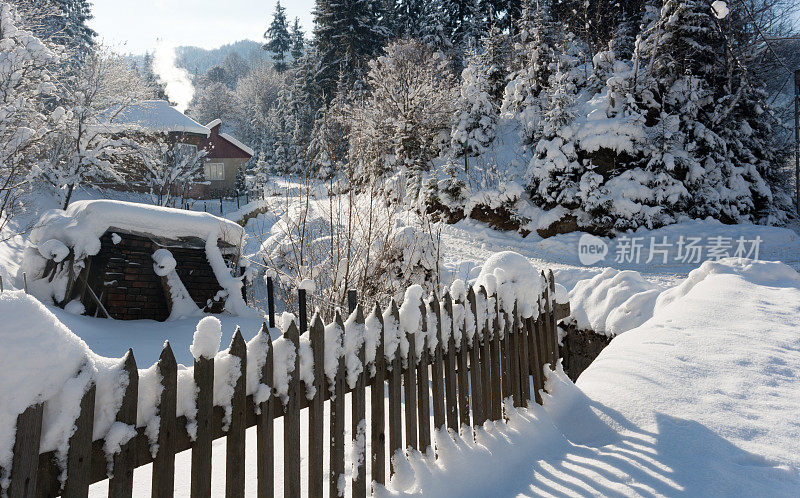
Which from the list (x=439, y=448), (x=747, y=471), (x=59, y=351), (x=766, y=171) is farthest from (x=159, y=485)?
(x=766, y=171)

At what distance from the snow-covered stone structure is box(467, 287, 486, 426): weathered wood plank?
7305 mm

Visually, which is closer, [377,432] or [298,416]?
[298,416]

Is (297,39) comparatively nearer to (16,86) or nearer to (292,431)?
(16,86)

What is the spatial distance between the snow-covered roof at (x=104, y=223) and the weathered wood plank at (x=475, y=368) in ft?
24.8

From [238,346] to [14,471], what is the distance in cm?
72

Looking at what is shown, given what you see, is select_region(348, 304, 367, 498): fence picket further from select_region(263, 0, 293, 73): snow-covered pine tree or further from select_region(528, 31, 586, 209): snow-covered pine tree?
select_region(263, 0, 293, 73): snow-covered pine tree

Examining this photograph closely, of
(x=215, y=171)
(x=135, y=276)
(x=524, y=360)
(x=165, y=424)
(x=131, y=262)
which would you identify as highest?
(x=215, y=171)

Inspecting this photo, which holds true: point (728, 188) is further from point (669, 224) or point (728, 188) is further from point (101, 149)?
point (101, 149)

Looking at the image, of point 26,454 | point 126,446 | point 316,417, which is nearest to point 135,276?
point 316,417

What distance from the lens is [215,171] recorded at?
34.4m

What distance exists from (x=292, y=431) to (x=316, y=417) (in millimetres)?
137

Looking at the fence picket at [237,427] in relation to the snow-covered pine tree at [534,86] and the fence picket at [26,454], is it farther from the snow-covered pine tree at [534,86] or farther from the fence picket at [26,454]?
the snow-covered pine tree at [534,86]

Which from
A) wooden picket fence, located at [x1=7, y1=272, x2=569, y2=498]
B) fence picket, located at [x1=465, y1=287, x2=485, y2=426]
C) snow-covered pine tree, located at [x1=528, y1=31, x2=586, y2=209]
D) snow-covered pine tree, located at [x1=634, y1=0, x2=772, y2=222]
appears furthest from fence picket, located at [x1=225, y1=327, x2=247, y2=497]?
snow-covered pine tree, located at [x1=634, y1=0, x2=772, y2=222]

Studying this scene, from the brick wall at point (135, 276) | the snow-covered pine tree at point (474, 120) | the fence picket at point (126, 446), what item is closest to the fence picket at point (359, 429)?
the fence picket at point (126, 446)
